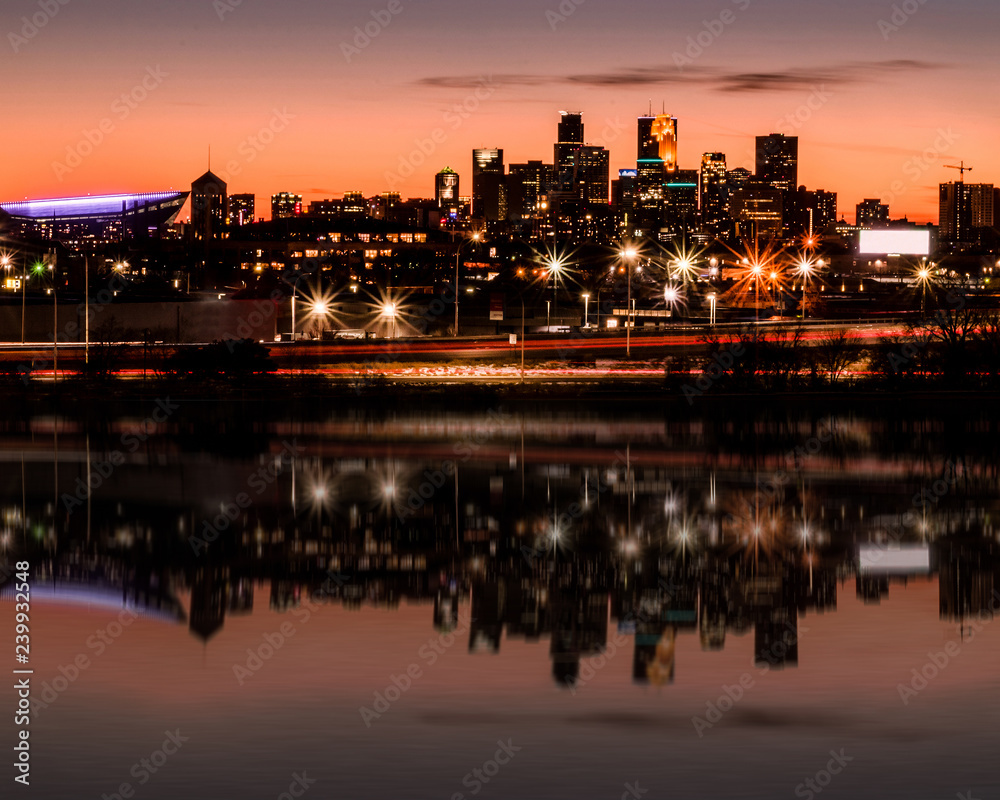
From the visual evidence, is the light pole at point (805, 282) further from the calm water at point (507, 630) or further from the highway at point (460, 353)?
the calm water at point (507, 630)

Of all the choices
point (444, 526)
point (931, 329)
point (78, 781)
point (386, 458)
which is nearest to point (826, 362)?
point (931, 329)

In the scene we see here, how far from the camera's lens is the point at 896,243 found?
171 metres

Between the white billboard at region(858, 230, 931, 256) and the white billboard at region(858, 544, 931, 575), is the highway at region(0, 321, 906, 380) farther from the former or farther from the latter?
the white billboard at region(858, 230, 931, 256)

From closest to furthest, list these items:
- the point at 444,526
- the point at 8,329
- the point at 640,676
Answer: the point at 640,676
the point at 444,526
the point at 8,329

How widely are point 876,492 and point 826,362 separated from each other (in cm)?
5322

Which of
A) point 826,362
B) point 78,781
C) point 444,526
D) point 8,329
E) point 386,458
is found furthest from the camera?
point 8,329

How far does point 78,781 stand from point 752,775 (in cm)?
663

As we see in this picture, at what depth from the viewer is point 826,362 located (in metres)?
90.7

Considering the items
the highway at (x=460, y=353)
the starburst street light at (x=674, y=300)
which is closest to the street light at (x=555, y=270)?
the starburst street light at (x=674, y=300)

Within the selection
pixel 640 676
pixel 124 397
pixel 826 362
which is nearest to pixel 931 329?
pixel 826 362

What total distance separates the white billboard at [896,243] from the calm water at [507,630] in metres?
129

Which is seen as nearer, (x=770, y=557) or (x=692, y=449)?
(x=770, y=557)

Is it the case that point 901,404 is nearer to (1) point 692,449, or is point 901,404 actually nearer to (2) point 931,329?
(2) point 931,329

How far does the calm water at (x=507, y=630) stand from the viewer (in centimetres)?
1572
